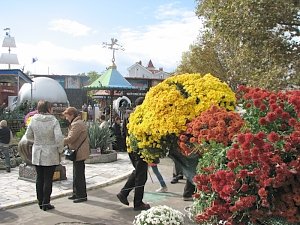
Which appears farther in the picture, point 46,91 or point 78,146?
point 46,91

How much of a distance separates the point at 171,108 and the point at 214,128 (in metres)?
1.46

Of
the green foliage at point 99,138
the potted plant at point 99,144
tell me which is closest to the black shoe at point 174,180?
the potted plant at point 99,144

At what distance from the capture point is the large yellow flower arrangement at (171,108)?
5.46 metres

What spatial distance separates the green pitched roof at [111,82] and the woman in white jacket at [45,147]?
11.7 m

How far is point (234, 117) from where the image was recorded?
4.45m

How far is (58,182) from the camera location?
9.08 meters

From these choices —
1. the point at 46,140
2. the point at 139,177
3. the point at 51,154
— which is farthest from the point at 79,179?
the point at 139,177

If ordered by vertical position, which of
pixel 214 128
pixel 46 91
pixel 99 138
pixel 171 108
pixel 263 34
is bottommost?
pixel 99 138

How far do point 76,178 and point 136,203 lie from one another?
1228mm

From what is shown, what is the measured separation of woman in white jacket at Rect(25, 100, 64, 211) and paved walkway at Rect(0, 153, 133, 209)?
1.92 ft

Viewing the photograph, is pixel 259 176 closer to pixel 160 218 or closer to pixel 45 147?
pixel 160 218

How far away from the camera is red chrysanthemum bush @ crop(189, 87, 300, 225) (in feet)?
10.8

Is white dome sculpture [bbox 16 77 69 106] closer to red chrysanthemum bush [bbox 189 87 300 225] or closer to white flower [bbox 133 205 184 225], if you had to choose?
white flower [bbox 133 205 184 225]

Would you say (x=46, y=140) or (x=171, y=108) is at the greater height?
(x=171, y=108)
